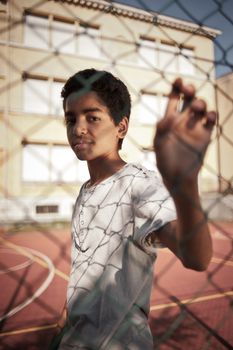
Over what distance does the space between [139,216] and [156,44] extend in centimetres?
1418

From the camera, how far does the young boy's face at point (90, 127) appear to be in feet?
3.04

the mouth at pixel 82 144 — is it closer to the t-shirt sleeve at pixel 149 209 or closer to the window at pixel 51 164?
the t-shirt sleeve at pixel 149 209

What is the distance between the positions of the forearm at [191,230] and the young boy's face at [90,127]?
40cm

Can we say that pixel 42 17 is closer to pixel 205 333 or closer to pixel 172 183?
pixel 205 333

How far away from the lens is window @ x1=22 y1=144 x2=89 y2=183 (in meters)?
11.0

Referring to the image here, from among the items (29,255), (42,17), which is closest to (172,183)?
(29,255)

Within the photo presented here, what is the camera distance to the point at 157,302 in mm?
4250

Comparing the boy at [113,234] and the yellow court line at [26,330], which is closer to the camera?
the boy at [113,234]

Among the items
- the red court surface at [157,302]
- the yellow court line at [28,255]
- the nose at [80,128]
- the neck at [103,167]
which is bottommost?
the yellow court line at [28,255]

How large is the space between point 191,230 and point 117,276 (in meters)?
0.36

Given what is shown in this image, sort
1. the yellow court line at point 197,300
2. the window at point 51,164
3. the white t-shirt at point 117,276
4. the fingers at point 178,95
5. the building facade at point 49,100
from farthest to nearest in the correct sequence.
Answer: the window at point 51,164, the building facade at point 49,100, the yellow court line at point 197,300, the white t-shirt at point 117,276, the fingers at point 178,95

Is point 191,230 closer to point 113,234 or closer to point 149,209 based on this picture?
point 149,209

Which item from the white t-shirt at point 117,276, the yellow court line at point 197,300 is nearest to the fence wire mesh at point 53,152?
the yellow court line at point 197,300

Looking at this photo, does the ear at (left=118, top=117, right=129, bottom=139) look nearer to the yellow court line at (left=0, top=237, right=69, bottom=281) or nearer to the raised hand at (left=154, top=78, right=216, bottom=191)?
the raised hand at (left=154, top=78, right=216, bottom=191)
